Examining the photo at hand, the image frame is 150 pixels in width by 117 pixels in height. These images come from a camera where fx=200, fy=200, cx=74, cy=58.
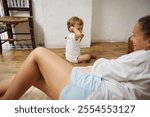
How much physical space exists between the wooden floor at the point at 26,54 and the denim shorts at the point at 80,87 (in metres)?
1.09

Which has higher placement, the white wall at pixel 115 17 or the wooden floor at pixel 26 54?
the white wall at pixel 115 17

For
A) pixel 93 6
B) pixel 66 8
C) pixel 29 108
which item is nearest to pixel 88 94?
pixel 29 108

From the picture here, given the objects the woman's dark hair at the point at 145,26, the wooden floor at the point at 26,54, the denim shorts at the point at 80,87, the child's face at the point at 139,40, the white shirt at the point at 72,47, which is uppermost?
the woman's dark hair at the point at 145,26

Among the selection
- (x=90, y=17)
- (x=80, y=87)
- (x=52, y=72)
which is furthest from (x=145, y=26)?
(x=90, y=17)

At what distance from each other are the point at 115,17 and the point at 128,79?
7.13ft

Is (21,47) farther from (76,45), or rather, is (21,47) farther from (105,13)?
(105,13)

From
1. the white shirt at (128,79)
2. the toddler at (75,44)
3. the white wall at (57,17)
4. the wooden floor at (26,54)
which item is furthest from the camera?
the white wall at (57,17)

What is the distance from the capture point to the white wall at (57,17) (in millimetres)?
2619

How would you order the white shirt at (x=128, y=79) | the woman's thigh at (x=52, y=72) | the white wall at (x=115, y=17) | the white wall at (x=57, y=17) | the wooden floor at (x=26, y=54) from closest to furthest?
1. the white shirt at (x=128, y=79)
2. the woman's thigh at (x=52, y=72)
3. the wooden floor at (x=26, y=54)
4. the white wall at (x=57, y=17)
5. the white wall at (x=115, y=17)

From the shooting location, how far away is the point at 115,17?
9.64 feet

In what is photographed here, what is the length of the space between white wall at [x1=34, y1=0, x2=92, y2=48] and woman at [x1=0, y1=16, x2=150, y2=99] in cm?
164

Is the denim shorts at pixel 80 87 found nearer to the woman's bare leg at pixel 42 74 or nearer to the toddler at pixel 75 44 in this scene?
the woman's bare leg at pixel 42 74

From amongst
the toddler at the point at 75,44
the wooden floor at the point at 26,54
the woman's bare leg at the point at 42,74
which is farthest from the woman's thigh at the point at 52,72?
the toddler at the point at 75,44

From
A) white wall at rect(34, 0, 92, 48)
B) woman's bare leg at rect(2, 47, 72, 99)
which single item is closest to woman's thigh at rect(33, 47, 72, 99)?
woman's bare leg at rect(2, 47, 72, 99)
